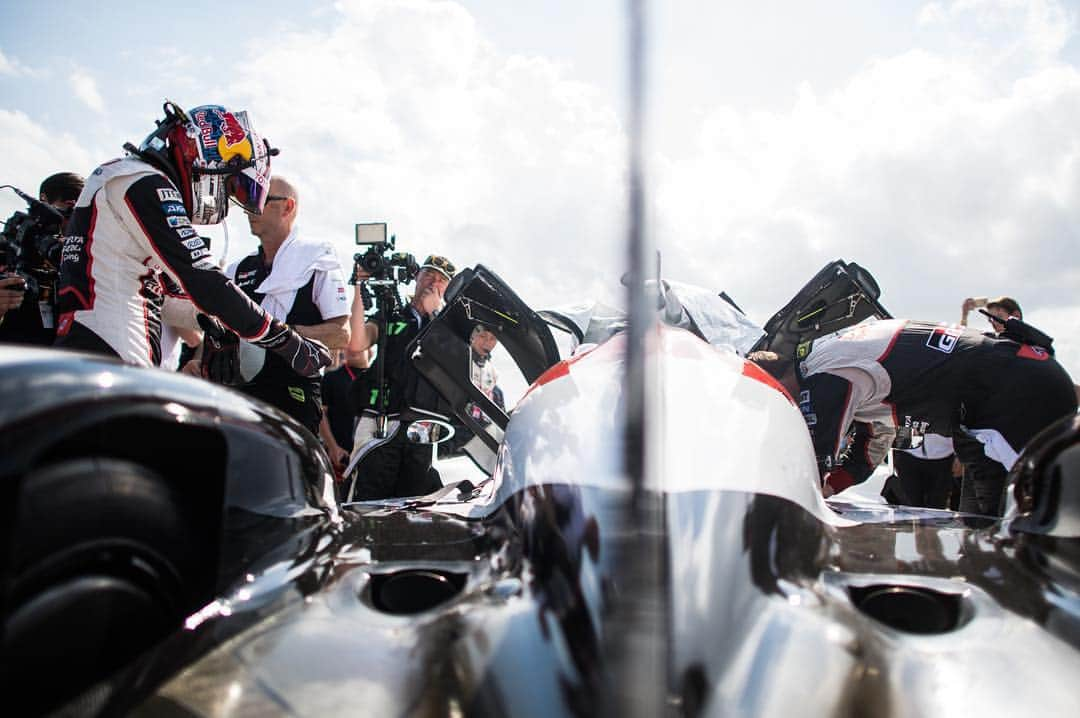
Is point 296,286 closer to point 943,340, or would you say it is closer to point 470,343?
point 470,343

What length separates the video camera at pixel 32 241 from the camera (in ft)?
12.7

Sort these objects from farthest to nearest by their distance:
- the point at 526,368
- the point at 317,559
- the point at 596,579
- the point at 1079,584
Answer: the point at 526,368 → the point at 317,559 → the point at 1079,584 → the point at 596,579

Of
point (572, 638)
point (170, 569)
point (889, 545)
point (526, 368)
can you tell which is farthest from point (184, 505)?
point (526, 368)

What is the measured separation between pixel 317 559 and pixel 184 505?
0.32 metres

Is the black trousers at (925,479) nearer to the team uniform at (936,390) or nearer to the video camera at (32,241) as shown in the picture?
the team uniform at (936,390)

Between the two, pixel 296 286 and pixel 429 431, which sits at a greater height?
pixel 296 286

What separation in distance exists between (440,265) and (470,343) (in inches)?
82.4

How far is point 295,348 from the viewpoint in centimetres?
281

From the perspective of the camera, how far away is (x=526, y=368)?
9.59ft

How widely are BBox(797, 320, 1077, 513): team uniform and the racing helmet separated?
9.93ft

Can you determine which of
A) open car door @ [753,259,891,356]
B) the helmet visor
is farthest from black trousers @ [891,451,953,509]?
the helmet visor

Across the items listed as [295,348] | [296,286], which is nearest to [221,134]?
[296,286]

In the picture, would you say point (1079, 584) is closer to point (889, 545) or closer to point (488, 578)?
point (889, 545)

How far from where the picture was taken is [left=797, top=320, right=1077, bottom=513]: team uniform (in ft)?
12.7
